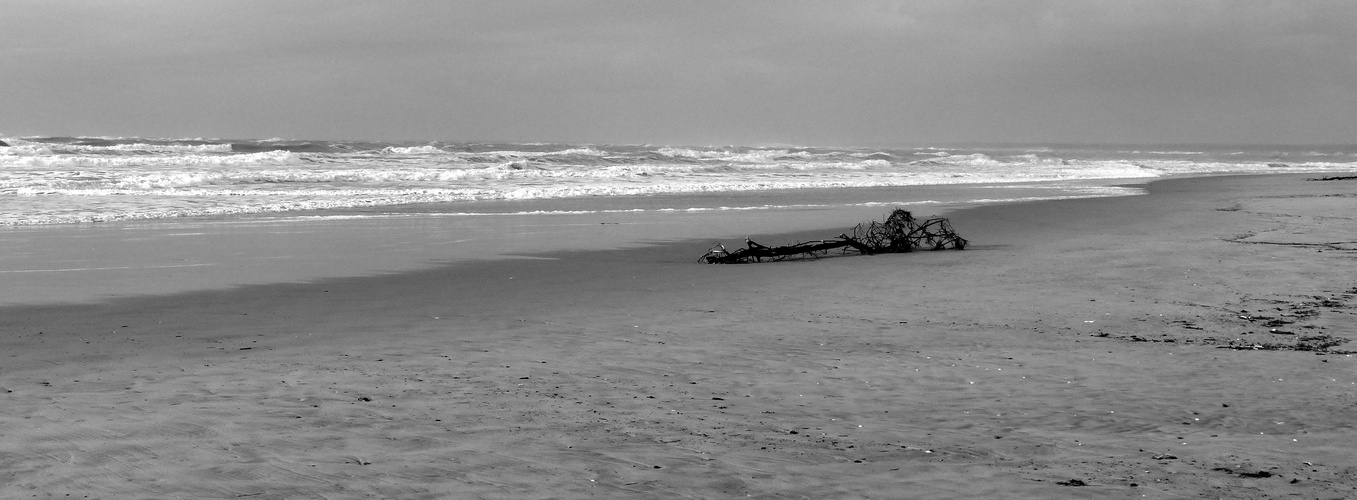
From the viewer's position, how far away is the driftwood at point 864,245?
11102 mm

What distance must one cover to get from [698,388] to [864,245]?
6989 mm

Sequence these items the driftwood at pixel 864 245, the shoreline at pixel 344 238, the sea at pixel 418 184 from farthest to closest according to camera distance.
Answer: the sea at pixel 418 184 < the driftwood at pixel 864 245 < the shoreline at pixel 344 238

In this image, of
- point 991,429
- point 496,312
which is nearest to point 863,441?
point 991,429

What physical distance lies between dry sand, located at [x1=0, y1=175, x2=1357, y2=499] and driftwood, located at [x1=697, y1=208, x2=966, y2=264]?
1.54 m

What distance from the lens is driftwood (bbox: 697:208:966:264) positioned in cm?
1110

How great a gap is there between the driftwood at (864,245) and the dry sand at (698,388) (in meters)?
1.54

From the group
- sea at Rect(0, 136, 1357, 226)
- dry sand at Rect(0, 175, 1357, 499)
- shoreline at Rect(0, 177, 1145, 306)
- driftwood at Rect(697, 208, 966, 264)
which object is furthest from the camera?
sea at Rect(0, 136, 1357, 226)

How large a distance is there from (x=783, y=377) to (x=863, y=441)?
4.15 ft

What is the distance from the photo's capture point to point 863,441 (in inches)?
164

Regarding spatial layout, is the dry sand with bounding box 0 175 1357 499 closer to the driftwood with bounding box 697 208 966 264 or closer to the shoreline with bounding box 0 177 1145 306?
the shoreline with bounding box 0 177 1145 306

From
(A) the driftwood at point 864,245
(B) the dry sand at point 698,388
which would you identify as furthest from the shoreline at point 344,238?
(A) the driftwood at point 864,245

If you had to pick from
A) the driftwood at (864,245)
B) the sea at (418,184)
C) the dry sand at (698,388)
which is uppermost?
the sea at (418,184)

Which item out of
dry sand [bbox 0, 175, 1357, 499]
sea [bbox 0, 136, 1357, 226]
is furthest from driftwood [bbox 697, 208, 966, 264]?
sea [bbox 0, 136, 1357, 226]

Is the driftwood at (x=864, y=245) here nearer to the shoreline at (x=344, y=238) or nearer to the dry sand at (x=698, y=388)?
the dry sand at (x=698, y=388)
